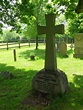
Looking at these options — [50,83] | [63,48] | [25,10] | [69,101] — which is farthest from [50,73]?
[63,48]

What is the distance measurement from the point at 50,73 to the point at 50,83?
1.24 feet

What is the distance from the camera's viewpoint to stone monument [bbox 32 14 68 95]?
6.56m

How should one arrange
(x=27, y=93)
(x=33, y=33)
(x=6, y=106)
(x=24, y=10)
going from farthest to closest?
(x=33, y=33) → (x=24, y=10) → (x=27, y=93) → (x=6, y=106)

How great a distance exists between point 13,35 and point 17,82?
10552cm

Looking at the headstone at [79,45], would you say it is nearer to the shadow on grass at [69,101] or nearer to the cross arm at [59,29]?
the shadow on grass at [69,101]

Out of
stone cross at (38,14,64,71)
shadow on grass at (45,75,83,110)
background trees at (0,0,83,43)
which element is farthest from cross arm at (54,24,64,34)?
background trees at (0,0,83,43)

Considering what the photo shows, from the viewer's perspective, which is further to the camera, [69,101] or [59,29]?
[59,29]

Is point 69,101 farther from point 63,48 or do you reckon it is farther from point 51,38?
point 63,48

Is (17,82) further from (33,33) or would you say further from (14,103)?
(33,33)

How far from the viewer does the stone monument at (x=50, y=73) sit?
6.56 meters

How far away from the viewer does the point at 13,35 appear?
369 ft

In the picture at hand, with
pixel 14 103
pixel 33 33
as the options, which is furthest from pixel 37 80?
pixel 33 33

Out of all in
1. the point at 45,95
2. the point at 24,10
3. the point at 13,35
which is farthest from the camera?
the point at 13,35

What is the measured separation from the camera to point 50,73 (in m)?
6.74
